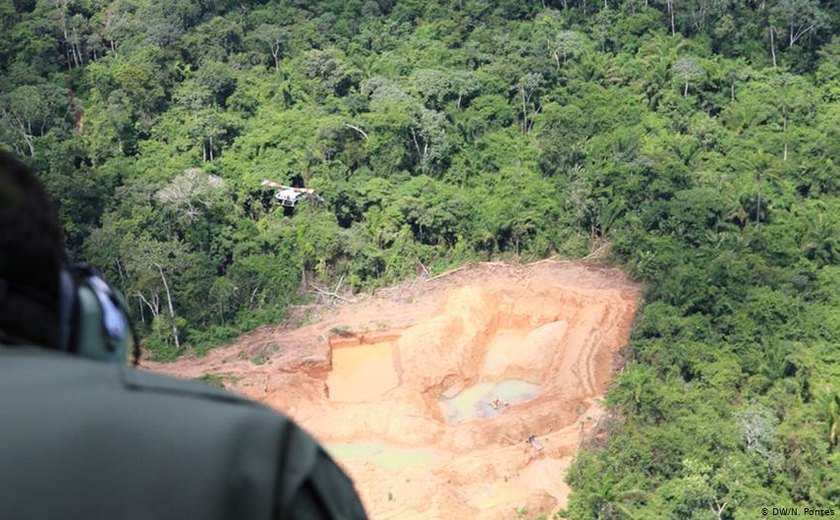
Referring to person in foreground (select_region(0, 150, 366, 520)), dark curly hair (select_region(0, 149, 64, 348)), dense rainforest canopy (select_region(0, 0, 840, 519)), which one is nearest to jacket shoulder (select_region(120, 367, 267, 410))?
person in foreground (select_region(0, 150, 366, 520))

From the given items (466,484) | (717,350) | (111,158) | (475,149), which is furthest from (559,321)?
(111,158)

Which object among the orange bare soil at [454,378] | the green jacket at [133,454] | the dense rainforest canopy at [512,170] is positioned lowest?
the orange bare soil at [454,378]

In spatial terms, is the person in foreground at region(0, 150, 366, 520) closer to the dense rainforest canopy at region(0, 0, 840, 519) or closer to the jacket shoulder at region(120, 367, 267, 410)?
the jacket shoulder at region(120, 367, 267, 410)

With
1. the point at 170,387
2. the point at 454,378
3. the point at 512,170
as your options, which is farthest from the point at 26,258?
the point at 512,170

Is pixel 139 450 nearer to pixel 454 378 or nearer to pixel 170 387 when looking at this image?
pixel 170 387

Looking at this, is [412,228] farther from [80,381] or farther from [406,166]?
[80,381]

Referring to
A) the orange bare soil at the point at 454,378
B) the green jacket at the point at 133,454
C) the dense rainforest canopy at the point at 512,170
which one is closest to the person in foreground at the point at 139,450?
the green jacket at the point at 133,454

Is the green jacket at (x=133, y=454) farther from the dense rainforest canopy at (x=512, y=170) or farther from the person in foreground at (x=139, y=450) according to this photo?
the dense rainforest canopy at (x=512, y=170)
